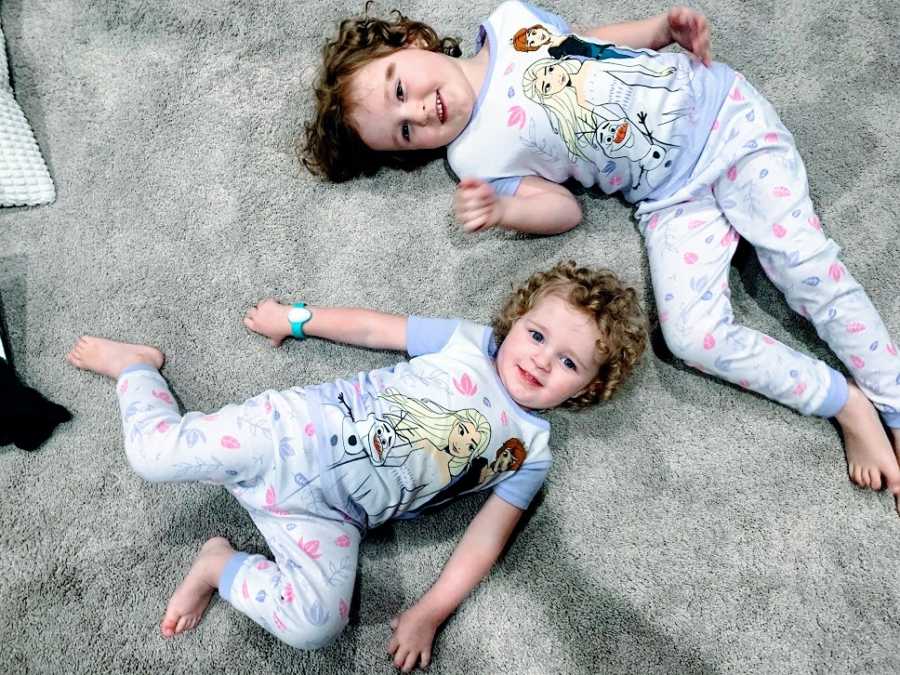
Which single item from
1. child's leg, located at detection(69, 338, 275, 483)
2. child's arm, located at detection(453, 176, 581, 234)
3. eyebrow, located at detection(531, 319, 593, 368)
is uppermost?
child's arm, located at detection(453, 176, 581, 234)

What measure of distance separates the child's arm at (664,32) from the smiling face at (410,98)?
0.26 m

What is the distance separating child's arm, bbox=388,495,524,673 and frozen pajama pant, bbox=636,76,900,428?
38 cm

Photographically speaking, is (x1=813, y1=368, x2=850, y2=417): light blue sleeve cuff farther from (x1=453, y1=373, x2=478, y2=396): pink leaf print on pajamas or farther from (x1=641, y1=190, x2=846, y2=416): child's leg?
(x1=453, y1=373, x2=478, y2=396): pink leaf print on pajamas

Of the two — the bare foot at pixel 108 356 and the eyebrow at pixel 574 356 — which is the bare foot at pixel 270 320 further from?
the eyebrow at pixel 574 356

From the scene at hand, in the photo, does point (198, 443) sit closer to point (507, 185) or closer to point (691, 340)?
point (507, 185)

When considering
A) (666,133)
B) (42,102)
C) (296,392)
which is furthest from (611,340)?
(42,102)

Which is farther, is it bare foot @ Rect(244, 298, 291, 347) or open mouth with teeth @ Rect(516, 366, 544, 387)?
bare foot @ Rect(244, 298, 291, 347)

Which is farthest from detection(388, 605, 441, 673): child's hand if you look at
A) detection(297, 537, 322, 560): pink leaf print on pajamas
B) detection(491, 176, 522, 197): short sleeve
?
detection(491, 176, 522, 197): short sleeve

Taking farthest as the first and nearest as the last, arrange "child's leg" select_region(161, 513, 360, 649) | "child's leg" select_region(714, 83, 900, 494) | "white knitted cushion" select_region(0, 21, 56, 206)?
"white knitted cushion" select_region(0, 21, 56, 206) < "child's leg" select_region(714, 83, 900, 494) < "child's leg" select_region(161, 513, 360, 649)

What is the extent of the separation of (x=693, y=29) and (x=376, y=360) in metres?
0.70

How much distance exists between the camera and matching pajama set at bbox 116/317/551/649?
898 mm

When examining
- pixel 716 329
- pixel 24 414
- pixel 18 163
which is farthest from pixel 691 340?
pixel 18 163

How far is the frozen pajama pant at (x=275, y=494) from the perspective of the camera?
2.93 feet

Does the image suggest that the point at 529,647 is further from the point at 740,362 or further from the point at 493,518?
the point at 740,362
